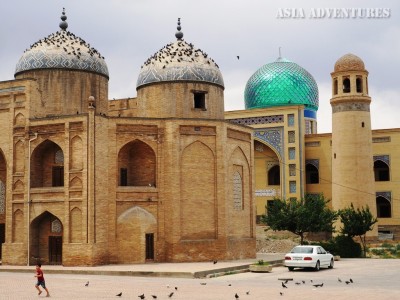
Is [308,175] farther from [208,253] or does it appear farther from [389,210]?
[208,253]

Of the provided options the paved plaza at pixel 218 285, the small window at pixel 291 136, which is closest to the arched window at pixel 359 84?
the small window at pixel 291 136

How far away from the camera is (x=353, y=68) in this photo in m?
41.8

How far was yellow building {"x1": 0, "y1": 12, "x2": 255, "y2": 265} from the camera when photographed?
89.2 ft

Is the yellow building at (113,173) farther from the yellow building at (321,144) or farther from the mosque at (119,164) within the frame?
the yellow building at (321,144)

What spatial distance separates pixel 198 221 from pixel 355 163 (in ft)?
51.3

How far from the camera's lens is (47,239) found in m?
28.5

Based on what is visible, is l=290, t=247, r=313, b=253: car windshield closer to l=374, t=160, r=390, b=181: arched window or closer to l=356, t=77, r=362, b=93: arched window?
l=356, t=77, r=362, b=93: arched window

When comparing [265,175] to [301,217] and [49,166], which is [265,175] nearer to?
[301,217]

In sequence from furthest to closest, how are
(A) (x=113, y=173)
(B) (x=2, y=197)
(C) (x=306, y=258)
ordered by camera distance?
(B) (x=2, y=197), (A) (x=113, y=173), (C) (x=306, y=258)

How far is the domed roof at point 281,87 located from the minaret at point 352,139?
6554 mm

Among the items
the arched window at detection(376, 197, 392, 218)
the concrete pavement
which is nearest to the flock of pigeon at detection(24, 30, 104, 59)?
the concrete pavement

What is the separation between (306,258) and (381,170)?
22.9 metres

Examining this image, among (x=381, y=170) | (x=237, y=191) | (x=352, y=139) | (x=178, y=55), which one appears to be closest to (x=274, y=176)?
(x=381, y=170)

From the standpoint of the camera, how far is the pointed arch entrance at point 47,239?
2827cm
